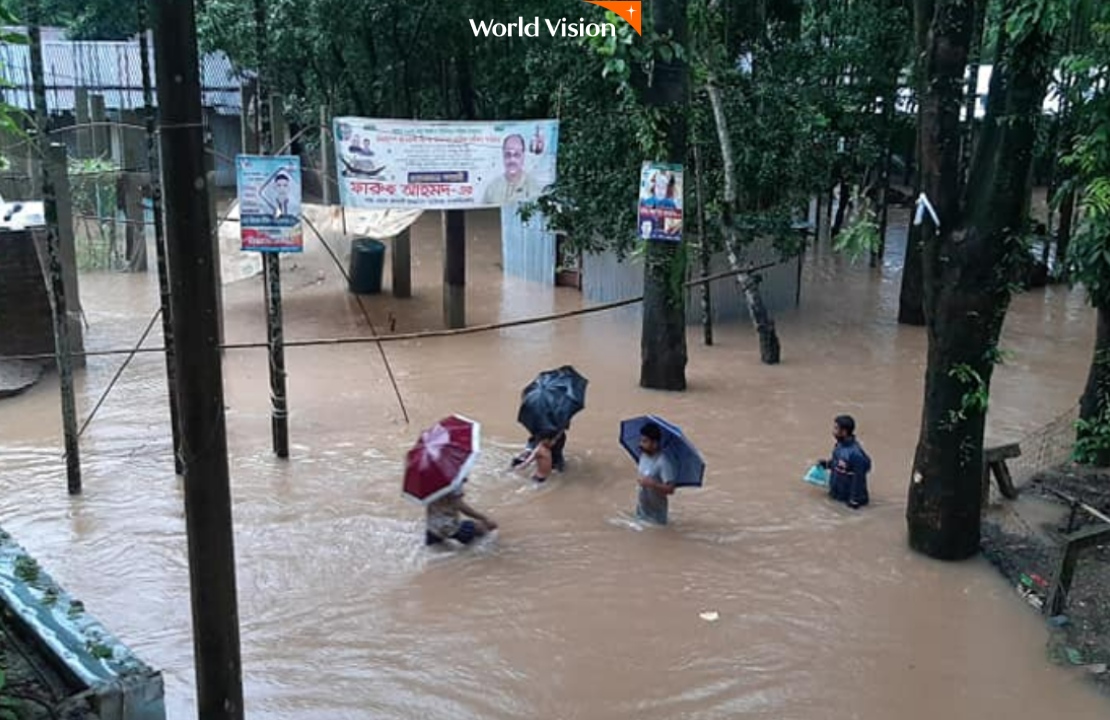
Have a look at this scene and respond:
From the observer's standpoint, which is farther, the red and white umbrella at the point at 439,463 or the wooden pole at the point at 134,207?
the wooden pole at the point at 134,207

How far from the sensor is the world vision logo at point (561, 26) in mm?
10531

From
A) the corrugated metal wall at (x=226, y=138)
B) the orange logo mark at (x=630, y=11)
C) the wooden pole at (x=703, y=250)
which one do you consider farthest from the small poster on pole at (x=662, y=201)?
the corrugated metal wall at (x=226, y=138)

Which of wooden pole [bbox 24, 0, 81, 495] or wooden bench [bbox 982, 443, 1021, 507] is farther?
wooden bench [bbox 982, 443, 1021, 507]

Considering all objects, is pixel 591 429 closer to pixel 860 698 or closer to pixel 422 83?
pixel 860 698

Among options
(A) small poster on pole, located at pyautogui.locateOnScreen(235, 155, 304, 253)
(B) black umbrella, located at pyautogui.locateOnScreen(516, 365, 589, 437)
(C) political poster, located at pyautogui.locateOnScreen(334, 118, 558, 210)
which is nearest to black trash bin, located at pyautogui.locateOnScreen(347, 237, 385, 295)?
(C) political poster, located at pyautogui.locateOnScreen(334, 118, 558, 210)

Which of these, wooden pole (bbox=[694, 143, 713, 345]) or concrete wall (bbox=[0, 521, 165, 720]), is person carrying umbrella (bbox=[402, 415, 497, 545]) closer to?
concrete wall (bbox=[0, 521, 165, 720])

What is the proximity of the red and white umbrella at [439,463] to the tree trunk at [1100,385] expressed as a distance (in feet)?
17.8

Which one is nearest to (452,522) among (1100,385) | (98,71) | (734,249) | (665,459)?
(665,459)

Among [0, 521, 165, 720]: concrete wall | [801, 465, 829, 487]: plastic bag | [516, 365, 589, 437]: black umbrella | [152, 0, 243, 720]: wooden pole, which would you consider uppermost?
[152, 0, 243, 720]: wooden pole

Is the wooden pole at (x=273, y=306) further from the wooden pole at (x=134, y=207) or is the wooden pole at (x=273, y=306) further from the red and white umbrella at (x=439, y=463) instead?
the wooden pole at (x=134, y=207)

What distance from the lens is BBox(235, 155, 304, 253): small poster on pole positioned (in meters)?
9.34

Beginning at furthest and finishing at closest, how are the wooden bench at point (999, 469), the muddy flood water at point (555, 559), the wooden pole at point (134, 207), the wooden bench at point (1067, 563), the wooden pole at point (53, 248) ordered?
1. the wooden pole at point (134, 207)
2. the wooden bench at point (999, 469)
3. the wooden pole at point (53, 248)
4. the wooden bench at point (1067, 563)
5. the muddy flood water at point (555, 559)

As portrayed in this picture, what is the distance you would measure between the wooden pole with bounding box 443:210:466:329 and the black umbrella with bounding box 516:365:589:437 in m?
6.00

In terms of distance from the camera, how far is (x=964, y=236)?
7320 millimetres
